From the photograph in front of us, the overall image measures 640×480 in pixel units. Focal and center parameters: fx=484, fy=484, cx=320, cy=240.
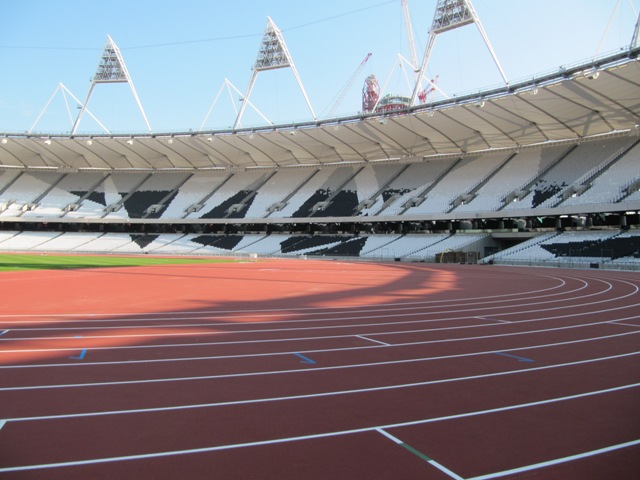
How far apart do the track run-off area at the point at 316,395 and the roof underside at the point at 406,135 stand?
88.3ft

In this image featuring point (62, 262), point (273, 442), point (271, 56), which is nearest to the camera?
point (273, 442)

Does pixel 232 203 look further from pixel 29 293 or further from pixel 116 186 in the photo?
pixel 29 293

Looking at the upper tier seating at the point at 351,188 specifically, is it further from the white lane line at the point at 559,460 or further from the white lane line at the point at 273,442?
the white lane line at the point at 559,460

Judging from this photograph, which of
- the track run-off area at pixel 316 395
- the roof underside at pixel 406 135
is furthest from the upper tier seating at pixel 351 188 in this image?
the track run-off area at pixel 316 395

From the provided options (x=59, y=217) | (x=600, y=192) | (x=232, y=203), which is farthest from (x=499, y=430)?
(x=59, y=217)

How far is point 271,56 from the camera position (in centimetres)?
4684

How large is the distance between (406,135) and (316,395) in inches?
1732

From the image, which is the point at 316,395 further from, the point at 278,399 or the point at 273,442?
the point at 273,442

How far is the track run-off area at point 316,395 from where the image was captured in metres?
3.84

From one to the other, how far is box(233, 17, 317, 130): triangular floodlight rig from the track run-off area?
38.3 meters

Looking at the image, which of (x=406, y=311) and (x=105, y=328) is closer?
(x=105, y=328)

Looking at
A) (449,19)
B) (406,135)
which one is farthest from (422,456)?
(406,135)

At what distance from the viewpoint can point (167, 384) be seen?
580 cm

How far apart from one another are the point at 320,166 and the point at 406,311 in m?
48.4
